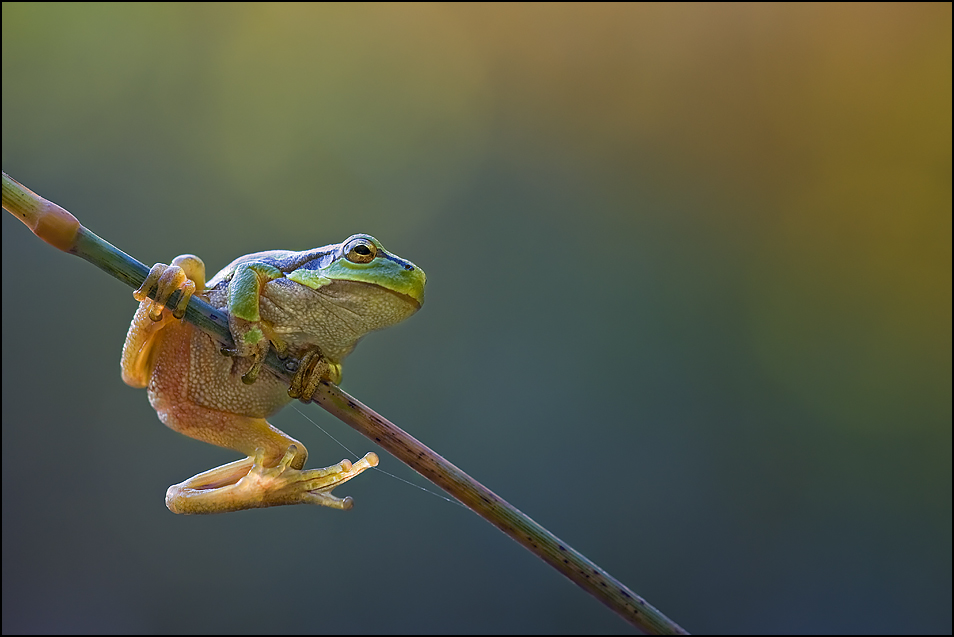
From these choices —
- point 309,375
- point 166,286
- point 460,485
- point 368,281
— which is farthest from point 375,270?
point 460,485

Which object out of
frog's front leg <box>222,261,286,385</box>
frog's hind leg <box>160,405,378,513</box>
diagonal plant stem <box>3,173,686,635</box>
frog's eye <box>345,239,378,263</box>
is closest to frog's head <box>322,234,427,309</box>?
frog's eye <box>345,239,378,263</box>

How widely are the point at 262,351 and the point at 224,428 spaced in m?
0.38

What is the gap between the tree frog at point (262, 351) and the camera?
162cm

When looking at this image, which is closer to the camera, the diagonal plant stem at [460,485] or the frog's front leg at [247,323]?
the diagonal plant stem at [460,485]

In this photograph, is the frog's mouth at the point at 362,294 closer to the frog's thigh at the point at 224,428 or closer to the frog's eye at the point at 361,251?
the frog's eye at the point at 361,251

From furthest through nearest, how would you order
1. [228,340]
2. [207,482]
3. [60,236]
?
[207,482], [228,340], [60,236]

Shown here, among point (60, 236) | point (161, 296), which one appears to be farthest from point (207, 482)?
point (60, 236)

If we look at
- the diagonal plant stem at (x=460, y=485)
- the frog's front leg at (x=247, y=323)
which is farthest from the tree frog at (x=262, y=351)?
the diagonal plant stem at (x=460, y=485)

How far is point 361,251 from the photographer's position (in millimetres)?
1671

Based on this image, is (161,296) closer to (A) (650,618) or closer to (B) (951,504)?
(A) (650,618)

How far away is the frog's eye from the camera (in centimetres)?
167

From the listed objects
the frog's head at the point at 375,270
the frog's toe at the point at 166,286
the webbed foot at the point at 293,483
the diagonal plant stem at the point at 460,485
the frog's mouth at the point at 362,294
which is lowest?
the webbed foot at the point at 293,483

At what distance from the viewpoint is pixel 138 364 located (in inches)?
68.8

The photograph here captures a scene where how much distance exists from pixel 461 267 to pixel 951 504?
4813 millimetres
